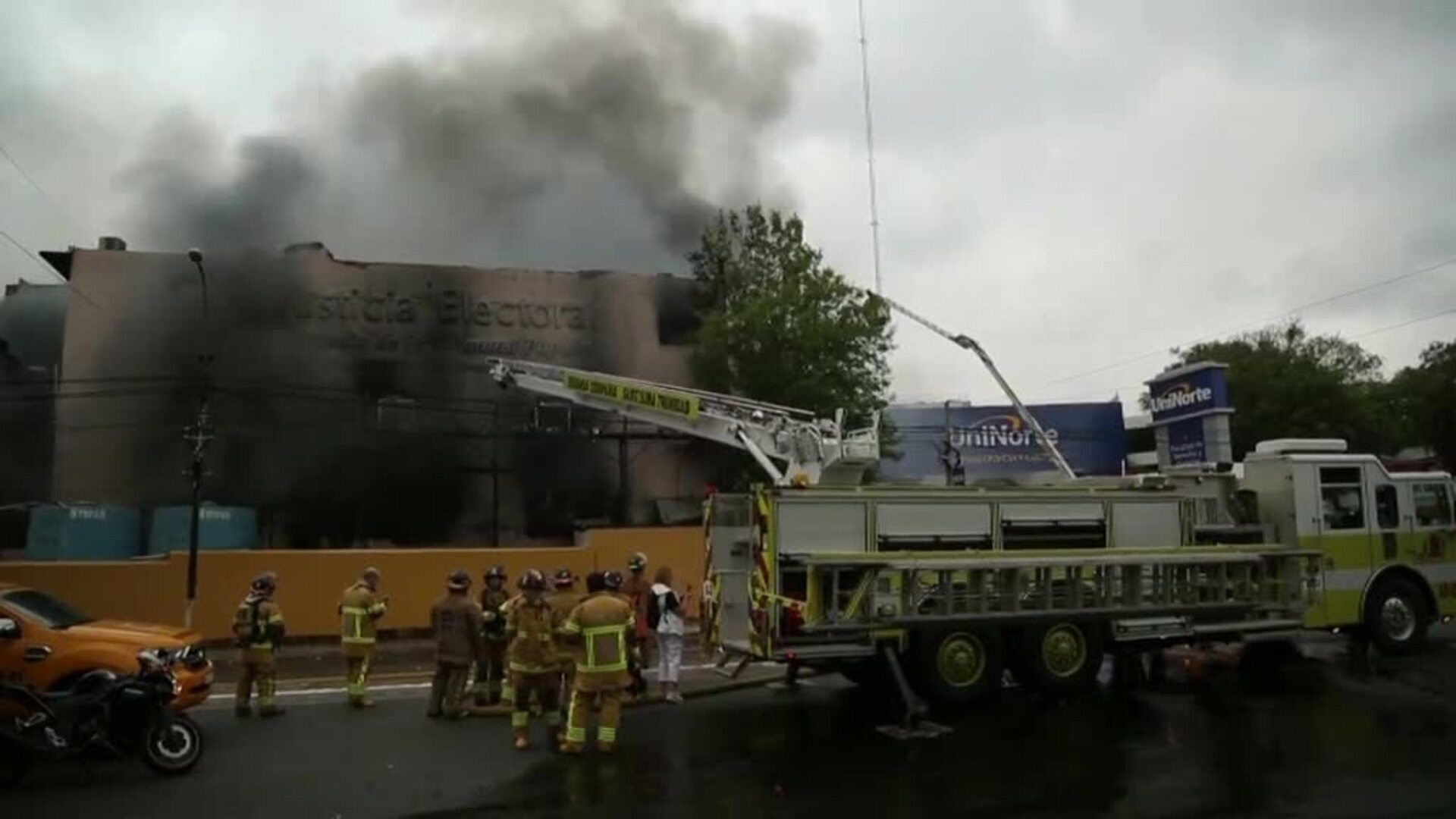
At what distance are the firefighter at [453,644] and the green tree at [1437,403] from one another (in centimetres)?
2923

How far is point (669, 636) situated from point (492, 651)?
66.0 inches

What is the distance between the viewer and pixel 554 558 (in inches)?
671

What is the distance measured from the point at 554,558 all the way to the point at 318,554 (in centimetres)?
358

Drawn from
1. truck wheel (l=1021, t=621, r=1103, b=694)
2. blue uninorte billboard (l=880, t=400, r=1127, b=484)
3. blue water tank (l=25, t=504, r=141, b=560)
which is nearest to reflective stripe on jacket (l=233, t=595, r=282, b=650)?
truck wheel (l=1021, t=621, r=1103, b=694)

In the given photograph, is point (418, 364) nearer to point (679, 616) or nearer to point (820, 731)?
point (679, 616)

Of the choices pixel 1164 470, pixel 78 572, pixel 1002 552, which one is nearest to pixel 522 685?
pixel 1002 552

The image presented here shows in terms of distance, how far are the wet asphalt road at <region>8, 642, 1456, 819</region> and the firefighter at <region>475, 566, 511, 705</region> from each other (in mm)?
648

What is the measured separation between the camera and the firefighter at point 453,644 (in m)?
9.20

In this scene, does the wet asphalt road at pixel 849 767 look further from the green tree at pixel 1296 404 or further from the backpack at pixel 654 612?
the green tree at pixel 1296 404

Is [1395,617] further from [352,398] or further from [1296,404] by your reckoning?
[1296,404]

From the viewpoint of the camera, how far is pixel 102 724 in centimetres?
690

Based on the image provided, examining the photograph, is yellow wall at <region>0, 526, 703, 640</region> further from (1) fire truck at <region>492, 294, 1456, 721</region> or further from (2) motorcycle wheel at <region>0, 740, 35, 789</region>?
(2) motorcycle wheel at <region>0, 740, 35, 789</region>

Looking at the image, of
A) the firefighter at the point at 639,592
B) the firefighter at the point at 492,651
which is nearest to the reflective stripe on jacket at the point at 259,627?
the firefighter at the point at 492,651

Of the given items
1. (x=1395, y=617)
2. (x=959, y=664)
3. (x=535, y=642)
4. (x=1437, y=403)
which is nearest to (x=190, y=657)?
(x=535, y=642)
